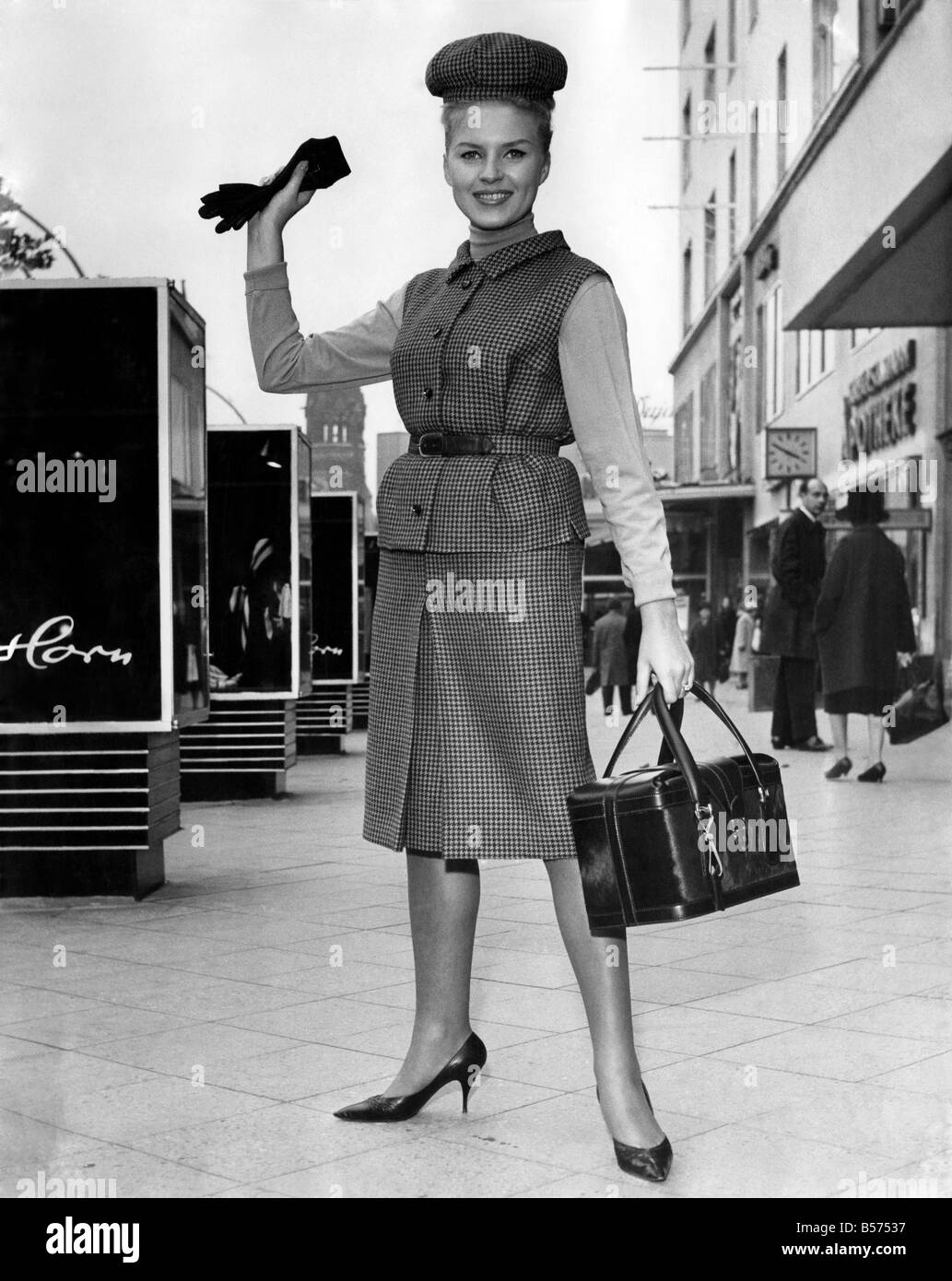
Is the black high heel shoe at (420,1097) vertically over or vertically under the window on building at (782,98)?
under

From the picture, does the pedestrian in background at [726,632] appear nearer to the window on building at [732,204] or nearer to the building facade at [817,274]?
the building facade at [817,274]

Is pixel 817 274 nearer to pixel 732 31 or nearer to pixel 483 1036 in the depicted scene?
pixel 483 1036

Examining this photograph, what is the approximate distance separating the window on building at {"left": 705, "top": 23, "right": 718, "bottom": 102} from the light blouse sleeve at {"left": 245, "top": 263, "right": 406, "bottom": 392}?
3070 cm

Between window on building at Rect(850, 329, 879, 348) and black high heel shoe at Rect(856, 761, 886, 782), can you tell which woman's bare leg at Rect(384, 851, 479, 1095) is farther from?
window on building at Rect(850, 329, 879, 348)

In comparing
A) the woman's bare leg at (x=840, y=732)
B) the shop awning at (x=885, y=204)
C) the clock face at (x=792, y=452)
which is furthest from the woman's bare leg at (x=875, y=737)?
the clock face at (x=792, y=452)

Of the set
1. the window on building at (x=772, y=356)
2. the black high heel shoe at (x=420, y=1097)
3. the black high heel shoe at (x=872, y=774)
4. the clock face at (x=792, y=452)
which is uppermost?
the window on building at (x=772, y=356)

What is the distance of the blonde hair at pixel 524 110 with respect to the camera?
3.20 m

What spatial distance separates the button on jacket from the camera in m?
3.18

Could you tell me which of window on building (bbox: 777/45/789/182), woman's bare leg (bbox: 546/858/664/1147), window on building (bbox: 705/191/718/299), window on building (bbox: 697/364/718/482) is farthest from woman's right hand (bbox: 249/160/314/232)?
window on building (bbox: 697/364/718/482)

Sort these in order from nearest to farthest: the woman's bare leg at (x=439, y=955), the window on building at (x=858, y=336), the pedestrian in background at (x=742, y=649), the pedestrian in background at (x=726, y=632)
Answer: the woman's bare leg at (x=439, y=955)
the window on building at (x=858, y=336)
the pedestrian in background at (x=742, y=649)
the pedestrian in background at (x=726, y=632)

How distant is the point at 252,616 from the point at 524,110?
7930 millimetres

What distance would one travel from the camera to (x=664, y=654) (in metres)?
3.10

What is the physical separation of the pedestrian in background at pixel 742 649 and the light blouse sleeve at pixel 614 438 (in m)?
25.0

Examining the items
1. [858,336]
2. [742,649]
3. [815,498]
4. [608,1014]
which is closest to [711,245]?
[742,649]
